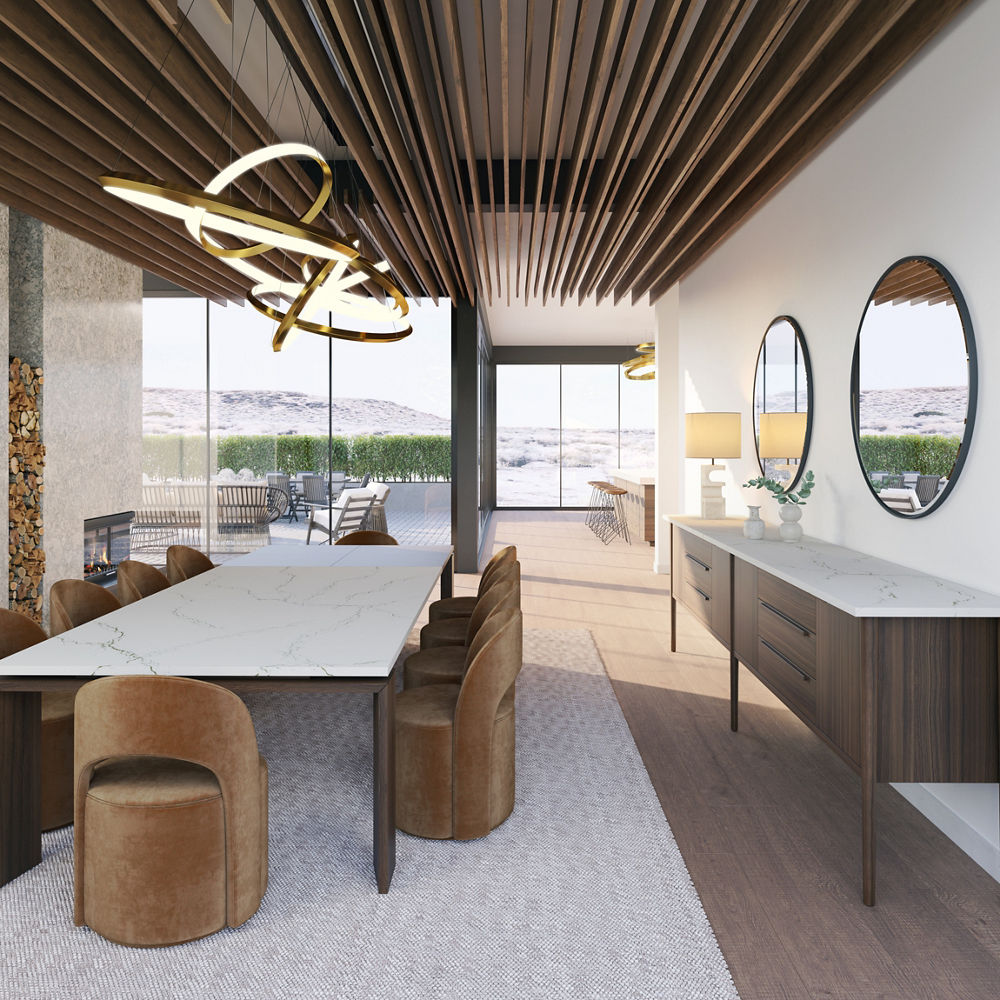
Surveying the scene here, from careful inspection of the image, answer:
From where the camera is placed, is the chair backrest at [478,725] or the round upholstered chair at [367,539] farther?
the round upholstered chair at [367,539]

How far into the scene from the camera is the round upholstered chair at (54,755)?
252 centimetres

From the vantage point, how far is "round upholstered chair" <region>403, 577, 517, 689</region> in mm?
2910

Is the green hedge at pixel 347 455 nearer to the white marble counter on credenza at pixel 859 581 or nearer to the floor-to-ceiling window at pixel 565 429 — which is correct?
the white marble counter on credenza at pixel 859 581

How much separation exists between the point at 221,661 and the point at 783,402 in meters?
3.46

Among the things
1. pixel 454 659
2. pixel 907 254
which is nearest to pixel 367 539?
pixel 454 659

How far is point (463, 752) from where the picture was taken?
2455mm

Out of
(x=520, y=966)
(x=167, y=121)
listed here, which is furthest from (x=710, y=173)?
(x=520, y=966)

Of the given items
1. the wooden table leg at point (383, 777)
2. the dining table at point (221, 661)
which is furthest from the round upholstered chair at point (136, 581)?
the wooden table leg at point (383, 777)

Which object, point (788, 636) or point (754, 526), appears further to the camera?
point (754, 526)

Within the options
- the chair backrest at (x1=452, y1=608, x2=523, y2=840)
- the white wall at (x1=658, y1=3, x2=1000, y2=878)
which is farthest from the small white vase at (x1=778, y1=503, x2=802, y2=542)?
the chair backrest at (x1=452, y1=608, x2=523, y2=840)

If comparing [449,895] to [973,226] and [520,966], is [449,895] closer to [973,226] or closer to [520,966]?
[520,966]

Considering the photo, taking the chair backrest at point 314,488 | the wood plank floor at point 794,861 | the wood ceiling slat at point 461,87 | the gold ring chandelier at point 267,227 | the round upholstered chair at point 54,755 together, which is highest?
the wood ceiling slat at point 461,87

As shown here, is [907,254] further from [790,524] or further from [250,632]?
[250,632]

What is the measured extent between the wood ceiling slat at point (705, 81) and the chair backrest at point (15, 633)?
336 cm
